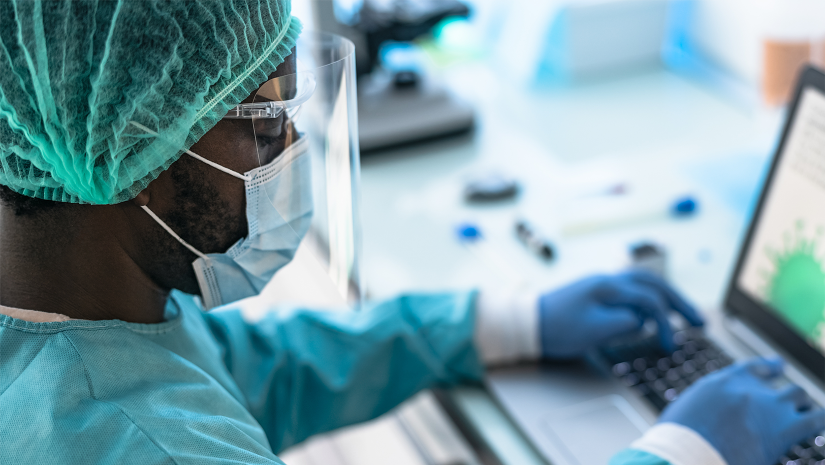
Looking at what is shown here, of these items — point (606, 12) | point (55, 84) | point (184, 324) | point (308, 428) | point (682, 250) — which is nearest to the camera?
point (55, 84)

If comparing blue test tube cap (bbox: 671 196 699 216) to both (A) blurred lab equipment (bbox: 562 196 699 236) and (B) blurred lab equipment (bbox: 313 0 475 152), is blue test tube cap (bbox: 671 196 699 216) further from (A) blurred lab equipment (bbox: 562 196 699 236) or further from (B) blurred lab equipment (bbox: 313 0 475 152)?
(B) blurred lab equipment (bbox: 313 0 475 152)

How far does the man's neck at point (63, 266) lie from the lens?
70 centimetres

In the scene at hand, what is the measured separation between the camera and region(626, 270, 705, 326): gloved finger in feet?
3.52

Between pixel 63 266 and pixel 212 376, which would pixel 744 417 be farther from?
pixel 63 266

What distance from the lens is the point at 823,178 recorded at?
97 cm

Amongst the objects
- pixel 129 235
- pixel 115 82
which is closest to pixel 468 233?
pixel 129 235

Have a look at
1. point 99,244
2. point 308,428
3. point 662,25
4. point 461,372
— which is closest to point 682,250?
point 461,372

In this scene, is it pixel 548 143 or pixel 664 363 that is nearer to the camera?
Result: pixel 664 363

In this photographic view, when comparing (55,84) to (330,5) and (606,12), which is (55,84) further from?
(606,12)

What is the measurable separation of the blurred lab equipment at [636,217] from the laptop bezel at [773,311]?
0.27m

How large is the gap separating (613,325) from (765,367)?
195 mm

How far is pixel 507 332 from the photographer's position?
1.06m

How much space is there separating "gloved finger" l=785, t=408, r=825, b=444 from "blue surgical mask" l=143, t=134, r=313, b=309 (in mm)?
601

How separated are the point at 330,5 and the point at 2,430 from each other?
1.18m
